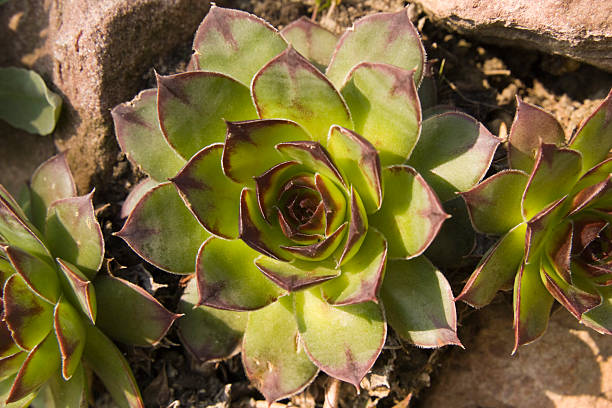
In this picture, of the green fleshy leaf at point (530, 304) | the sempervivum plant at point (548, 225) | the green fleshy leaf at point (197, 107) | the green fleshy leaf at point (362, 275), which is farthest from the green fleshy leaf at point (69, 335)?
the green fleshy leaf at point (530, 304)

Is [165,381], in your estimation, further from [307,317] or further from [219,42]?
[219,42]

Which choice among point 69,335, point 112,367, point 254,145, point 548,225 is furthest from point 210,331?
point 548,225

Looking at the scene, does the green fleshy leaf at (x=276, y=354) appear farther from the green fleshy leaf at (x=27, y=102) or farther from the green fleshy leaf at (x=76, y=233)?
the green fleshy leaf at (x=27, y=102)

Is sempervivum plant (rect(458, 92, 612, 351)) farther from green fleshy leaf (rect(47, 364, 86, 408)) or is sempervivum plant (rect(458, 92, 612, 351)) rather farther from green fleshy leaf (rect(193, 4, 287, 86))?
green fleshy leaf (rect(47, 364, 86, 408))

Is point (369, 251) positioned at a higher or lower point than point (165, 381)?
higher

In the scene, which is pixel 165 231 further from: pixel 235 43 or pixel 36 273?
pixel 235 43

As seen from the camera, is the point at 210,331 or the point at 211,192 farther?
the point at 210,331

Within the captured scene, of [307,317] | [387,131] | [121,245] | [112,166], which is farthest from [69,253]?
[387,131]
